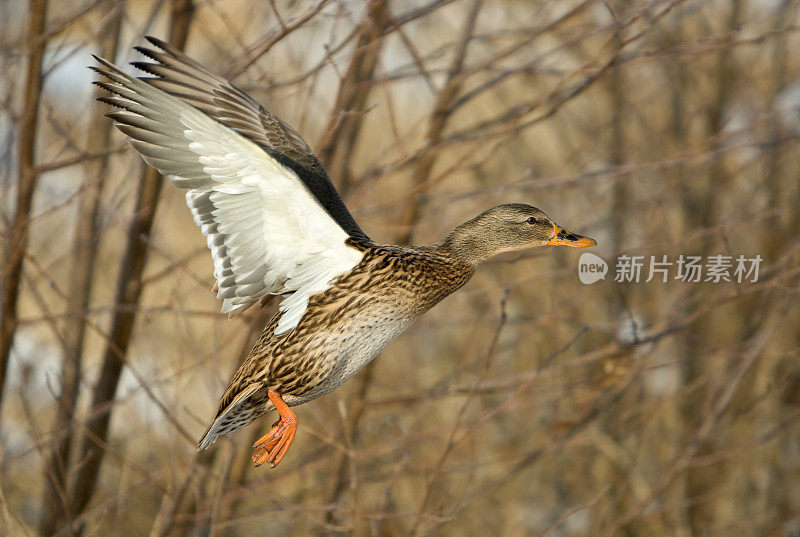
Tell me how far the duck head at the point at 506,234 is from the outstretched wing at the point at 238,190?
14.6 inches

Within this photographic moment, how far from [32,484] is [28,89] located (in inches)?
185

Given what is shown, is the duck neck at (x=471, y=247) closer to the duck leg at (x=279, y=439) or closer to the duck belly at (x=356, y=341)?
the duck belly at (x=356, y=341)

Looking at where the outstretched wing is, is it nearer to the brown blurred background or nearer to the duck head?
the duck head

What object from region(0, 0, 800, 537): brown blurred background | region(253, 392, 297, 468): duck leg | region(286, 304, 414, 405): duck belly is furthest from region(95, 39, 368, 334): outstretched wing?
region(0, 0, 800, 537): brown blurred background

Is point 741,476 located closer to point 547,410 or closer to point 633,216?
point 547,410

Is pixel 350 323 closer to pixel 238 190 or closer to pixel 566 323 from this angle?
pixel 238 190

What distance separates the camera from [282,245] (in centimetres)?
259

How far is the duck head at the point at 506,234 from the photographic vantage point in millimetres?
2734

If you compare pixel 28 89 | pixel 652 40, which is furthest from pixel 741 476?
pixel 28 89

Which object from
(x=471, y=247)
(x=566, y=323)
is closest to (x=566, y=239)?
(x=471, y=247)

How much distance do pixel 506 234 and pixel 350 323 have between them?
59 centimetres

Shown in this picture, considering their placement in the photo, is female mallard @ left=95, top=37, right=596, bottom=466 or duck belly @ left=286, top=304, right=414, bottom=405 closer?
female mallard @ left=95, top=37, right=596, bottom=466

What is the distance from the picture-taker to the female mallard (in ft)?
8.04

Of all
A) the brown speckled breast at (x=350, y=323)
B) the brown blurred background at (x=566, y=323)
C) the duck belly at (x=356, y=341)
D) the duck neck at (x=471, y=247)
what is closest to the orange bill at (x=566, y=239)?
the duck neck at (x=471, y=247)
